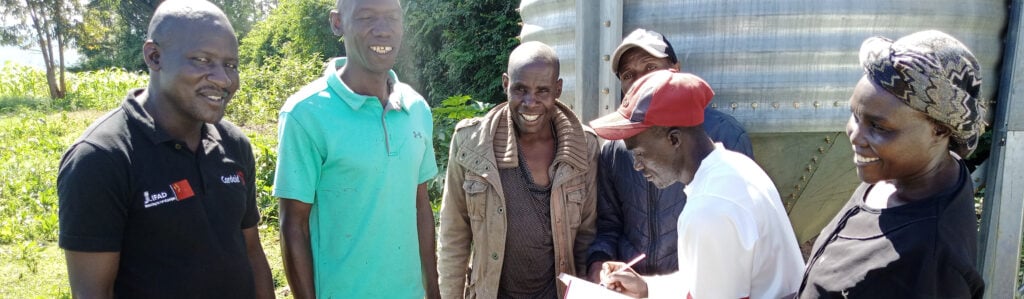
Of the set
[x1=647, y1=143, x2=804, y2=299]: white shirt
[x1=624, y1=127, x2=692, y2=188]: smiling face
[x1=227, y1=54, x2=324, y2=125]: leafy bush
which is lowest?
[x1=227, y1=54, x2=324, y2=125]: leafy bush

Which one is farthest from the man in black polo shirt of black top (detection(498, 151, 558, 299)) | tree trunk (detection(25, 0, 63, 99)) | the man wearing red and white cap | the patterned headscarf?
tree trunk (detection(25, 0, 63, 99))

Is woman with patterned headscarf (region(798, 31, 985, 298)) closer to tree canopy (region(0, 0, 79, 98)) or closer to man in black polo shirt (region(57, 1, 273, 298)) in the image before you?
man in black polo shirt (region(57, 1, 273, 298))

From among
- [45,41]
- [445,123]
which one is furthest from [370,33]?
[45,41]

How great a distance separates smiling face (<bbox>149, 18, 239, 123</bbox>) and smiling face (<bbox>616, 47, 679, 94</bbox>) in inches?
55.0

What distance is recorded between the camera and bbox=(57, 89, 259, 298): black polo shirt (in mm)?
1625

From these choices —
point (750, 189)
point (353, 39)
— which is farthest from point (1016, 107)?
point (353, 39)

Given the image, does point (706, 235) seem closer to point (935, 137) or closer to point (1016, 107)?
point (935, 137)

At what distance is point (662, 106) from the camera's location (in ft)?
5.52

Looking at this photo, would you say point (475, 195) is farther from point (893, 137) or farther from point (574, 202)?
point (893, 137)

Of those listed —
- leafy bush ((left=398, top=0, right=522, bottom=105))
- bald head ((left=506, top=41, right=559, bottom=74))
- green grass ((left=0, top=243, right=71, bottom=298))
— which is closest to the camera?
bald head ((left=506, top=41, right=559, bottom=74))

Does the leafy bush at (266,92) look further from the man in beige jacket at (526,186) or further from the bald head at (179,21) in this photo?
the bald head at (179,21)

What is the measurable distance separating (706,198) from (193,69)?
4.52ft

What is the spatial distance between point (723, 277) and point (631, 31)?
1.46 metres

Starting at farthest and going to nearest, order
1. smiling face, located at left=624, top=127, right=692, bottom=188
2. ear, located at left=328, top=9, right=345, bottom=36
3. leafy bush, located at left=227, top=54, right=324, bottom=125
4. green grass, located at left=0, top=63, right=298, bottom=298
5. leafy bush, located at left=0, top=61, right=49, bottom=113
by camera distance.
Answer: leafy bush, located at left=0, top=61, right=49, bottom=113 < leafy bush, located at left=227, top=54, right=324, bottom=125 < green grass, located at left=0, top=63, right=298, bottom=298 < ear, located at left=328, top=9, right=345, bottom=36 < smiling face, located at left=624, top=127, right=692, bottom=188
